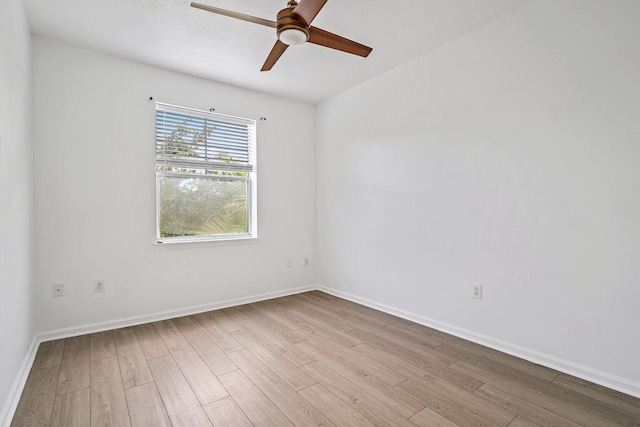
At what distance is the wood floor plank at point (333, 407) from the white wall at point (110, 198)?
2.03m

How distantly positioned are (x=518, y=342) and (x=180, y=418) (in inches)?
94.0

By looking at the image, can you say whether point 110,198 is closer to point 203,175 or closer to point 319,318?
point 203,175

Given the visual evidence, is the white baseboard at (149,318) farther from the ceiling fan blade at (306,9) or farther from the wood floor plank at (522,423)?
the ceiling fan blade at (306,9)

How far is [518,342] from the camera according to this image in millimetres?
2400

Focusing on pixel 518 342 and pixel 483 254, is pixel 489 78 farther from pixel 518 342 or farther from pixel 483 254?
pixel 518 342

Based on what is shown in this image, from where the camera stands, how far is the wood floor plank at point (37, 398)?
1.69 m

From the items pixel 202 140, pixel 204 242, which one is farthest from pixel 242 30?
pixel 204 242

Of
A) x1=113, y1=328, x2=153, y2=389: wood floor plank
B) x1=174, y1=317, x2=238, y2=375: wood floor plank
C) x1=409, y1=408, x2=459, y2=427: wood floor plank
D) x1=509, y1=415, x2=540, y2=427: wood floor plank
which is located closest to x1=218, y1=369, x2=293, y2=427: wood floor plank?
x1=174, y1=317, x2=238, y2=375: wood floor plank

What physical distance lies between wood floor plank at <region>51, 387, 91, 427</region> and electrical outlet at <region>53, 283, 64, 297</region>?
1174 millimetres

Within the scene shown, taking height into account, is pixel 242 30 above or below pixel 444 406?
above

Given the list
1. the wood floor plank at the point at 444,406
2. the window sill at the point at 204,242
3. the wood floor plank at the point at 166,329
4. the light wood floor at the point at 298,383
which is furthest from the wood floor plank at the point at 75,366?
the wood floor plank at the point at 444,406

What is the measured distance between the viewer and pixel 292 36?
2023 millimetres

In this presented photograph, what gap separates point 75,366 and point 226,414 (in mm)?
1368

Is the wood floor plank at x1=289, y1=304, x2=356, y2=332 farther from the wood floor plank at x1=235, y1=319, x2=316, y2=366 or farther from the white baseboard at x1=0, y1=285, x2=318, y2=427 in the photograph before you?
the white baseboard at x1=0, y1=285, x2=318, y2=427
